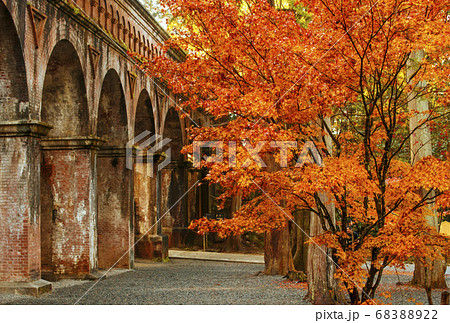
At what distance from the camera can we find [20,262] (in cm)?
1255

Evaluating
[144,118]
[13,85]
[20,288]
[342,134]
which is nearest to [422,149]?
[342,134]

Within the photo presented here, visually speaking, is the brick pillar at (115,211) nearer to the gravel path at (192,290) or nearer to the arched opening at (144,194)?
the gravel path at (192,290)

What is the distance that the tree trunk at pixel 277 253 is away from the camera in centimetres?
1795

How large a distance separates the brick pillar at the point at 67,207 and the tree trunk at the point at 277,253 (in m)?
5.68

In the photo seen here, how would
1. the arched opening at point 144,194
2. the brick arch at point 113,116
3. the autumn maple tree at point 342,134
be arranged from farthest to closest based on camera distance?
the arched opening at point 144,194 → the brick arch at point 113,116 → the autumn maple tree at point 342,134

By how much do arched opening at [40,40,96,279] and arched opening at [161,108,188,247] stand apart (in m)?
13.4

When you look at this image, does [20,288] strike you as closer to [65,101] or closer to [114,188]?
[65,101]

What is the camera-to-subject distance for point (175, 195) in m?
30.8

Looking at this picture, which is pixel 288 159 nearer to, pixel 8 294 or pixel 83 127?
pixel 8 294

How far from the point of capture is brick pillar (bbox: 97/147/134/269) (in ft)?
66.5

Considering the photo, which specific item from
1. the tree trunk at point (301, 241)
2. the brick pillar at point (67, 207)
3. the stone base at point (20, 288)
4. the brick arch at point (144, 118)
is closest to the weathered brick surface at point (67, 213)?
the brick pillar at point (67, 207)

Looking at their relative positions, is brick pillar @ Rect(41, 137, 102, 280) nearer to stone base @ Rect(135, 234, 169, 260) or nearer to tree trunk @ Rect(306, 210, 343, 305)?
tree trunk @ Rect(306, 210, 343, 305)

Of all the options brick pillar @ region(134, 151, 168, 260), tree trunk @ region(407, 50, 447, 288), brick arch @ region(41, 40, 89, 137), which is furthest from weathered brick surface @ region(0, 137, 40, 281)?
brick pillar @ region(134, 151, 168, 260)
